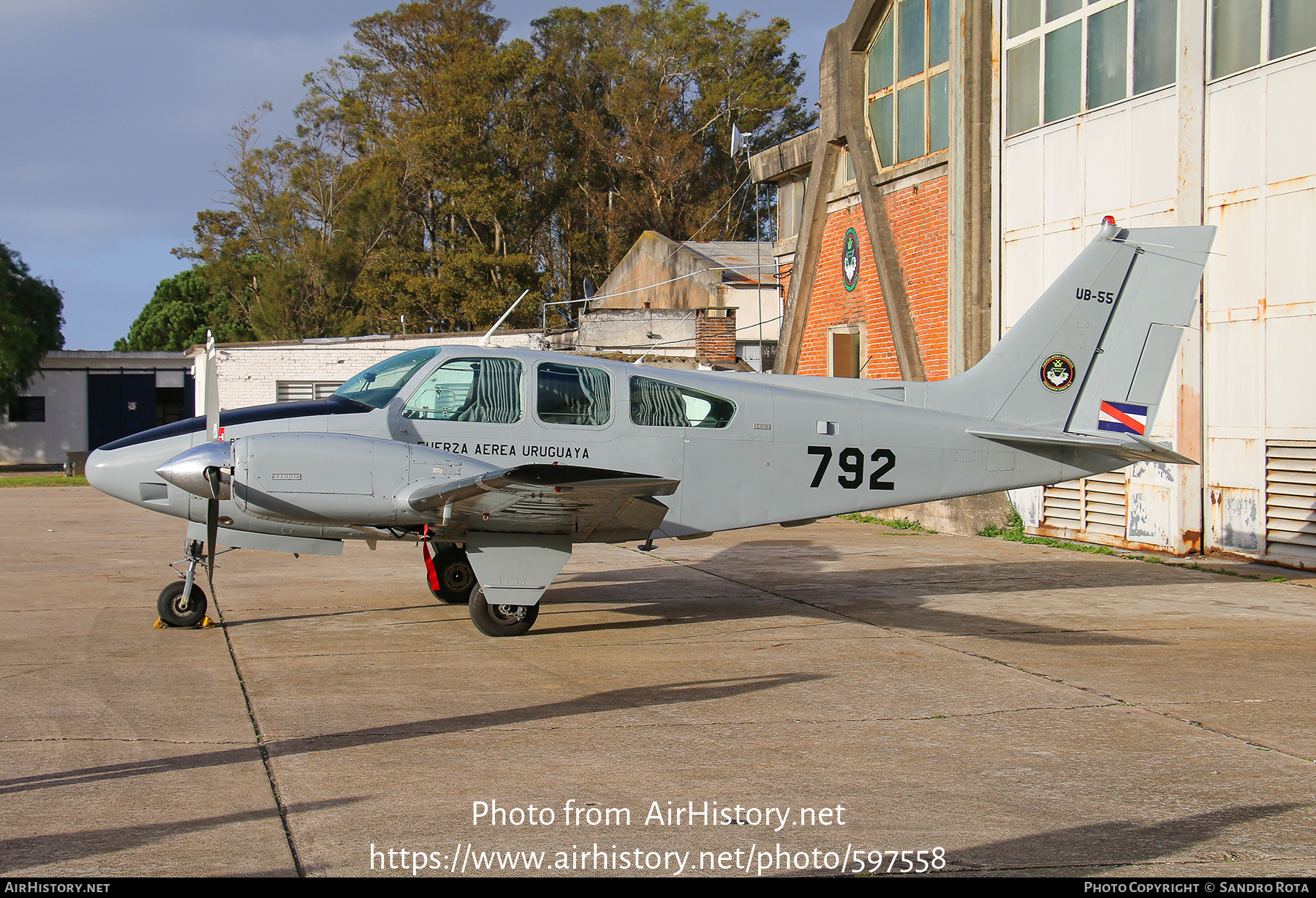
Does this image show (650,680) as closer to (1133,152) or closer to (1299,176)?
(1299,176)

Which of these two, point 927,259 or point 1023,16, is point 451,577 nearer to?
point 927,259

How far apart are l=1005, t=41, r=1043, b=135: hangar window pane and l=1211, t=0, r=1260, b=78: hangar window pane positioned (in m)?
3.15

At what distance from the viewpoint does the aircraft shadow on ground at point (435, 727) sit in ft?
17.2

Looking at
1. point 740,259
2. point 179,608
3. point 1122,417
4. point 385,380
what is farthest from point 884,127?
point 740,259

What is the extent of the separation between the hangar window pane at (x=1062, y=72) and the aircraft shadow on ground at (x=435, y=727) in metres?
11.5

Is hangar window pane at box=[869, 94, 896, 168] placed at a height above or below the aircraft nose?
above

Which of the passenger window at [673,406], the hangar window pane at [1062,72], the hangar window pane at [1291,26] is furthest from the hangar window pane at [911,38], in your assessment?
the passenger window at [673,406]

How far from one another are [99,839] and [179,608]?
5.12m

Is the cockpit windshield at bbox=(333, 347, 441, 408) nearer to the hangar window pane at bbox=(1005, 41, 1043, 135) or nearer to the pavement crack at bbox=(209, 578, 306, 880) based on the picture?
the pavement crack at bbox=(209, 578, 306, 880)

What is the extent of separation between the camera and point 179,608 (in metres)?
9.16

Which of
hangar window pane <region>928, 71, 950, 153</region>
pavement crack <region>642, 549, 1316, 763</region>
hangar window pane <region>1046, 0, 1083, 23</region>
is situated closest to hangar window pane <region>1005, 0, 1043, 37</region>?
hangar window pane <region>1046, 0, 1083, 23</region>

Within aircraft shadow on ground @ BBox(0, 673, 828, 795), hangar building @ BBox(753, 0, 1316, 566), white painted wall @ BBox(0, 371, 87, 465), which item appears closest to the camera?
aircraft shadow on ground @ BBox(0, 673, 828, 795)

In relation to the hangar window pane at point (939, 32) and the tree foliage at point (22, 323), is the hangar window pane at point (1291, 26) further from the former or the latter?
the tree foliage at point (22, 323)

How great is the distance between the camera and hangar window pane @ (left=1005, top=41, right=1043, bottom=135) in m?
16.2
